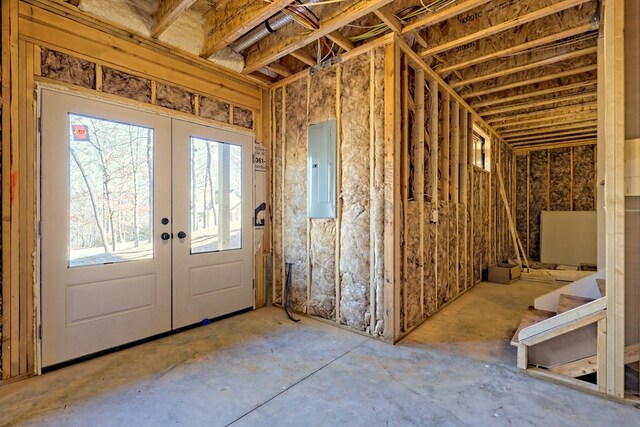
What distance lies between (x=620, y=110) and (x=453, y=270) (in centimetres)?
274

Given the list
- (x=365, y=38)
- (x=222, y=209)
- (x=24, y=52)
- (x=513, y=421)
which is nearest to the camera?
(x=513, y=421)

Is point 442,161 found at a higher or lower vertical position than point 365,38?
lower

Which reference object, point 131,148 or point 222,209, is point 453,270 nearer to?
point 222,209

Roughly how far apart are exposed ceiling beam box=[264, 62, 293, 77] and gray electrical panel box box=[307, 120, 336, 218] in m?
0.79

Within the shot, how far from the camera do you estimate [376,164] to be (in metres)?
3.06

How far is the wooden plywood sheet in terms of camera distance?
7020 mm

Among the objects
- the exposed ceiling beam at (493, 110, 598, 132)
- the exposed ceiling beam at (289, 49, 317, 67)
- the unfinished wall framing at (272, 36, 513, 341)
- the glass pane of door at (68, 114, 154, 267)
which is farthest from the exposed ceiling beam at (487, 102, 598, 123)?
the glass pane of door at (68, 114, 154, 267)

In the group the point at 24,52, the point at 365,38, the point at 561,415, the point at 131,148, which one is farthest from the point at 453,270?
the point at 24,52

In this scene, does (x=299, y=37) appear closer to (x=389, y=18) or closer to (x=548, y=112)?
(x=389, y=18)

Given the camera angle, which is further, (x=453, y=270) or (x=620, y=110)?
(x=453, y=270)

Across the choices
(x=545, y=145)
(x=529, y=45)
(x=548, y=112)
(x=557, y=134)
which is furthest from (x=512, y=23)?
(x=545, y=145)

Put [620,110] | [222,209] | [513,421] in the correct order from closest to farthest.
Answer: [513,421] → [620,110] → [222,209]

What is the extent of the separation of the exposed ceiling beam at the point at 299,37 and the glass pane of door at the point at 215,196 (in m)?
1.04

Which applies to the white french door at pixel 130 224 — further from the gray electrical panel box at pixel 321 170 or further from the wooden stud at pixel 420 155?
the wooden stud at pixel 420 155
